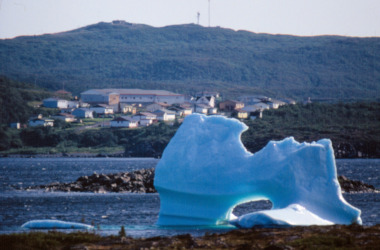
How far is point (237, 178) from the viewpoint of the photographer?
1167 inches

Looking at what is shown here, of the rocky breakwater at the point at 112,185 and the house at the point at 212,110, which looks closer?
the rocky breakwater at the point at 112,185

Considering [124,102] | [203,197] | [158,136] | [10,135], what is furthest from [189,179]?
[124,102]

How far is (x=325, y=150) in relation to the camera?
28.9 m

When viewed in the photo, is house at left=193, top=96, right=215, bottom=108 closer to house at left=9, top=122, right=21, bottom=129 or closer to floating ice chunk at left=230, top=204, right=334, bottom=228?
house at left=9, top=122, right=21, bottom=129

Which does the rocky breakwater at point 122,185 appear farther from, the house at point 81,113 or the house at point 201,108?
the house at point 201,108

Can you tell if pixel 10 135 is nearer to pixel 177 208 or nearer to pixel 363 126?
pixel 363 126

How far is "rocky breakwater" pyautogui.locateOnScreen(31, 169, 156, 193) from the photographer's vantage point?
2066 inches

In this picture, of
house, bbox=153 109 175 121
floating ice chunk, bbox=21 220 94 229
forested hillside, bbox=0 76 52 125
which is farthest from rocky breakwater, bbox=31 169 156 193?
→ forested hillside, bbox=0 76 52 125

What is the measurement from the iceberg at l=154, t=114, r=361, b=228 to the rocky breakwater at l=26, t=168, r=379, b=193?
840 inches

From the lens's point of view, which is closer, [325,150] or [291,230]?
[291,230]

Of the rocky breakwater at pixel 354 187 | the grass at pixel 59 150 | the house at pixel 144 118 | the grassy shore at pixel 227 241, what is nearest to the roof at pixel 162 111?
the house at pixel 144 118

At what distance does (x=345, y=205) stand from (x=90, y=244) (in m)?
10.4

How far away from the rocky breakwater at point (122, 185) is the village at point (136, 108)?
7615 cm

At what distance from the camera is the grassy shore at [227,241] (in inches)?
835
